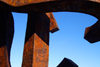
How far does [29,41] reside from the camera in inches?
296

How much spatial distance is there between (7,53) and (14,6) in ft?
8.73

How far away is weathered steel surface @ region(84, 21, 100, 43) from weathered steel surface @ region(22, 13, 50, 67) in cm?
246

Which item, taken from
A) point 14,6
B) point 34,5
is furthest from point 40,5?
point 14,6

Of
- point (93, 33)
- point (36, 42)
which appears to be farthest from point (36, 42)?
point (93, 33)

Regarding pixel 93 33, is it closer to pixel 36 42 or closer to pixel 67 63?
pixel 67 63

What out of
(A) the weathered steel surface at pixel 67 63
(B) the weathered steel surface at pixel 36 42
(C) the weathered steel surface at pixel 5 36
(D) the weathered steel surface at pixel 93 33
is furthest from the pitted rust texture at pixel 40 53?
(D) the weathered steel surface at pixel 93 33

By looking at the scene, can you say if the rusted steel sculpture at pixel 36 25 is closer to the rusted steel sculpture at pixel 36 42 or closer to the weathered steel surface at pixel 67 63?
the rusted steel sculpture at pixel 36 42

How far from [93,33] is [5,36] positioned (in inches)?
187

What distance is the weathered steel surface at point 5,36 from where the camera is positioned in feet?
24.8

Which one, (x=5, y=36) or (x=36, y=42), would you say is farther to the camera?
(x=5, y=36)

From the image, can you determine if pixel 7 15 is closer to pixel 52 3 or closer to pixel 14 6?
pixel 14 6

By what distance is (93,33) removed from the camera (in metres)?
9.01

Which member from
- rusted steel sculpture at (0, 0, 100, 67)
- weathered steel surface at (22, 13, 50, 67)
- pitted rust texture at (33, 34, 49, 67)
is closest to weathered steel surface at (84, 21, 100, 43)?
rusted steel sculpture at (0, 0, 100, 67)

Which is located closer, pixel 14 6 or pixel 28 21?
pixel 14 6
